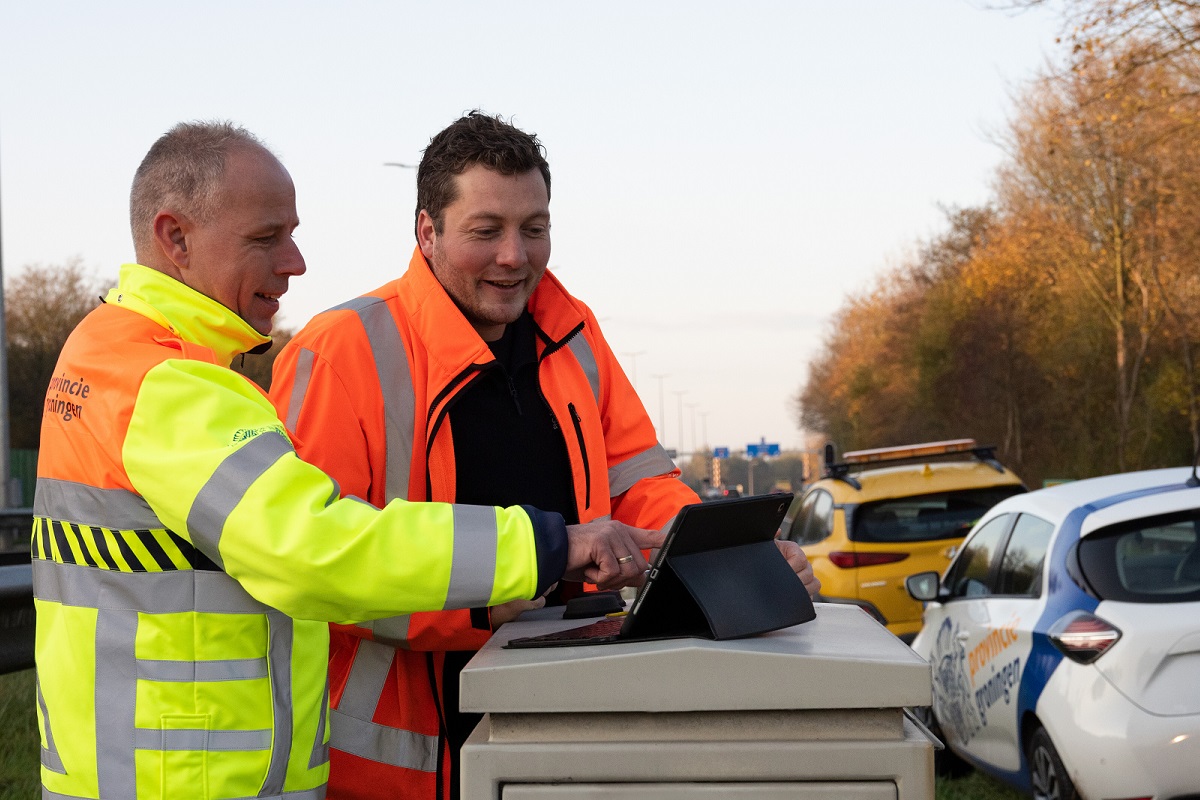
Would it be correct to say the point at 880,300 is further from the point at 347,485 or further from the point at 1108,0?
the point at 347,485

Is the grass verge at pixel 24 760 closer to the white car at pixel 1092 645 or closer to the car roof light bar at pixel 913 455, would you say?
the white car at pixel 1092 645

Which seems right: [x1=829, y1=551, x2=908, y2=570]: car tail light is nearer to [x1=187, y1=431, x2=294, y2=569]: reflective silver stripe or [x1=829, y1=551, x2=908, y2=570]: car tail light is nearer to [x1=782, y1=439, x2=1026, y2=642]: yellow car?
[x1=782, y1=439, x2=1026, y2=642]: yellow car

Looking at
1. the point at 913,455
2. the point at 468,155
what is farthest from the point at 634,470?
the point at 913,455

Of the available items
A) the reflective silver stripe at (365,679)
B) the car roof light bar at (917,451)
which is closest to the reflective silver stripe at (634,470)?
the reflective silver stripe at (365,679)

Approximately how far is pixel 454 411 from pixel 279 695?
982 mm

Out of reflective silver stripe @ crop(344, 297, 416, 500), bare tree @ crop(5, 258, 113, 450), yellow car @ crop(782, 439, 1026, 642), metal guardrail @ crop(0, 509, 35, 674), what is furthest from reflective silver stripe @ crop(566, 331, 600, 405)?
bare tree @ crop(5, 258, 113, 450)

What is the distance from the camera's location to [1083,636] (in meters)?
Answer: 5.59

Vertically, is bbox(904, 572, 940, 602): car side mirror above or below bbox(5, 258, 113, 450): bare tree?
below

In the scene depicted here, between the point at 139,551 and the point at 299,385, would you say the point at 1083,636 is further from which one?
the point at 139,551

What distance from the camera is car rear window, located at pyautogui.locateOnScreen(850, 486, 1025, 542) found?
1130 cm

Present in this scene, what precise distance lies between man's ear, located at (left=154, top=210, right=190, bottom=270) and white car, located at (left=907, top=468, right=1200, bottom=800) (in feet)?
13.5

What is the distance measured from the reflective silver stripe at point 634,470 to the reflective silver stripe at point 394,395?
2.16 ft

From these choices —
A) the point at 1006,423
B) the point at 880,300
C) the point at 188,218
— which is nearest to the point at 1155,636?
the point at 188,218

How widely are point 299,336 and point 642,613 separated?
4.15 feet
